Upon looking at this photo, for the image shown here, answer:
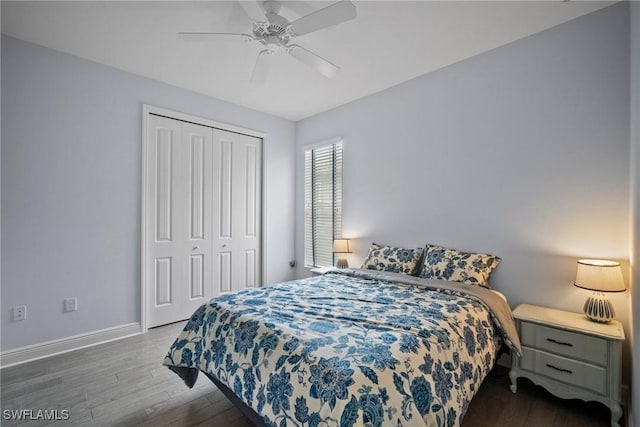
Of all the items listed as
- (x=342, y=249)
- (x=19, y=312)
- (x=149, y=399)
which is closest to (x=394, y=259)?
(x=342, y=249)

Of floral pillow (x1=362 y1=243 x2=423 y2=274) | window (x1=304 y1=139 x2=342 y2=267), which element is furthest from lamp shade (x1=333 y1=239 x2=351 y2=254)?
floral pillow (x1=362 y1=243 x2=423 y2=274)

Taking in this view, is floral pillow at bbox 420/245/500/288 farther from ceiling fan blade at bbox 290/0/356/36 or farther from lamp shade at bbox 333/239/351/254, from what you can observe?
ceiling fan blade at bbox 290/0/356/36

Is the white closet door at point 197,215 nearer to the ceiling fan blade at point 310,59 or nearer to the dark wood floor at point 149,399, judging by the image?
the dark wood floor at point 149,399

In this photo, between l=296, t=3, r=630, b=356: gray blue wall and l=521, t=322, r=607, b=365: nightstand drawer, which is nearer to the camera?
l=521, t=322, r=607, b=365: nightstand drawer

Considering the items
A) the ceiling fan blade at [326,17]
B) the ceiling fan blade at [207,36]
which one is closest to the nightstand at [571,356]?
the ceiling fan blade at [326,17]

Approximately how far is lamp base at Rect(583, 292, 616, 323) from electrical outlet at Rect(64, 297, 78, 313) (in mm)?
4184

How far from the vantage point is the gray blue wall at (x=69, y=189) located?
2.46 meters

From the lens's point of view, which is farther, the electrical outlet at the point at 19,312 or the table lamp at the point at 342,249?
the table lamp at the point at 342,249

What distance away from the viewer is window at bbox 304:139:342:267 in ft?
13.2

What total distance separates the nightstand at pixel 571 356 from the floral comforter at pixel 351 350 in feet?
0.47

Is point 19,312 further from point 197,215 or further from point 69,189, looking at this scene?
point 197,215

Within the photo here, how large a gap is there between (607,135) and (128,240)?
14.0 feet

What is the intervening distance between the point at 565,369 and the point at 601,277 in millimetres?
635

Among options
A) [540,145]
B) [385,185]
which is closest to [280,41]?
[385,185]
